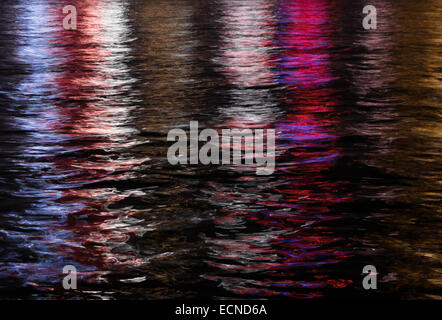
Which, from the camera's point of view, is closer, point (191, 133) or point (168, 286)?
point (168, 286)

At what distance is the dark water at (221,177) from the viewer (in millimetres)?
3977

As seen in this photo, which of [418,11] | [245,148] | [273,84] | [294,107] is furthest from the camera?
[418,11]

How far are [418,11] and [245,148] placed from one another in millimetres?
14711

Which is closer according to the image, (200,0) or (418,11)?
(418,11)

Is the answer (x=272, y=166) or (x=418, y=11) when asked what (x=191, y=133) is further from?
(x=418, y=11)

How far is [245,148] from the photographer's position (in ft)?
21.4

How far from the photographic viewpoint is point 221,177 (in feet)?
18.7

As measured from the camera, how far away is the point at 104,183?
555cm

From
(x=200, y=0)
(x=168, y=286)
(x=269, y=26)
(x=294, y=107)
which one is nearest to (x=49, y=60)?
(x=294, y=107)

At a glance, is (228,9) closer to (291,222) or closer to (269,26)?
(269,26)

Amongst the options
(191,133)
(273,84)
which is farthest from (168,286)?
(273,84)

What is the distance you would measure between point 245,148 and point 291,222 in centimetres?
188

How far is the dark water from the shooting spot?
13.0ft

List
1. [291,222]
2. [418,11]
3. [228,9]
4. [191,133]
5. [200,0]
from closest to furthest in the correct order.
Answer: [291,222] < [191,133] < [418,11] < [228,9] < [200,0]
